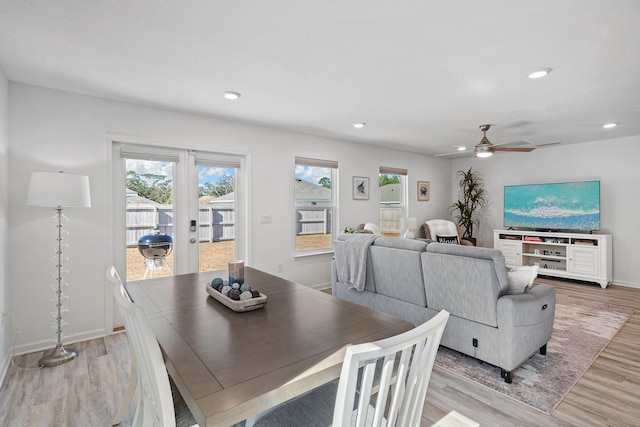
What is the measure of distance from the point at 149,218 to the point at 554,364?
4.05m

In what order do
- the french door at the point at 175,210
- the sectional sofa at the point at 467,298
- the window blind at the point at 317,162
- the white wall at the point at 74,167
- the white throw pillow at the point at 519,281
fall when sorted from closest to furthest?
the sectional sofa at the point at 467,298, the white throw pillow at the point at 519,281, the white wall at the point at 74,167, the french door at the point at 175,210, the window blind at the point at 317,162

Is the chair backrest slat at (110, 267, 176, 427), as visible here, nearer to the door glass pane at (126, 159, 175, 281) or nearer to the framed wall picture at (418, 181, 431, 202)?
the door glass pane at (126, 159, 175, 281)

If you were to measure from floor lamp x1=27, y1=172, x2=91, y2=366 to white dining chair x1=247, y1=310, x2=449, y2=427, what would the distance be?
2.46 metres

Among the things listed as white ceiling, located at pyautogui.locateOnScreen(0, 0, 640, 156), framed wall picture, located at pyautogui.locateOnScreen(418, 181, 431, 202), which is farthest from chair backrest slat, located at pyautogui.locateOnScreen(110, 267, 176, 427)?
framed wall picture, located at pyautogui.locateOnScreen(418, 181, 431, 202)

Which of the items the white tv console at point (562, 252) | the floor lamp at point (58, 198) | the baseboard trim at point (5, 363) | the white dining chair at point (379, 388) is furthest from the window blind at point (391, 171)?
the baseboard trim at point (5, 363)

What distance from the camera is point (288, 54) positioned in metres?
2.35

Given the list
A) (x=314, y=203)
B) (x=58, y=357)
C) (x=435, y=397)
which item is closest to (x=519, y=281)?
(x=435, y=397)

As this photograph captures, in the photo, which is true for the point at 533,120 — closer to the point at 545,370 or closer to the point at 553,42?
the point at 553,42

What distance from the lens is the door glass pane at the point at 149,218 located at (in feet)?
11.3

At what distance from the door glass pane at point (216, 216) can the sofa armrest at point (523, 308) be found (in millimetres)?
3116

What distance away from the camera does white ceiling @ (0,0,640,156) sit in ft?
6.02

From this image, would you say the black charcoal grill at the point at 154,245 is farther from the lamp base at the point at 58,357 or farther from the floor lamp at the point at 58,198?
the lamp base at the point at 58,357

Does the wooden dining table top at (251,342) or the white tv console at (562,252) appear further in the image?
the white tv console at (562,252)

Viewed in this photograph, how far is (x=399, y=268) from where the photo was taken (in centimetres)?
296
